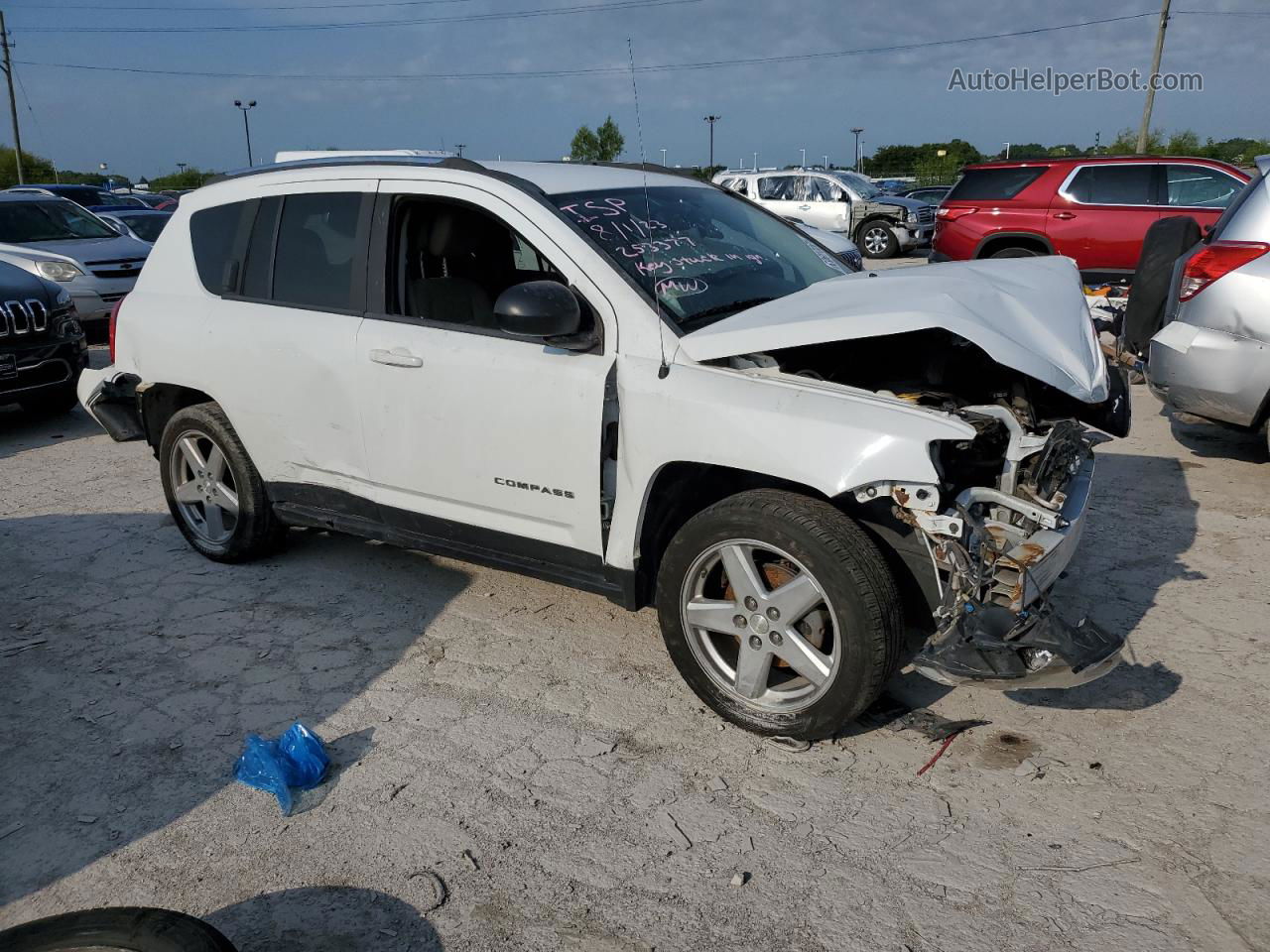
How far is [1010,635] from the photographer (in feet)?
9.88

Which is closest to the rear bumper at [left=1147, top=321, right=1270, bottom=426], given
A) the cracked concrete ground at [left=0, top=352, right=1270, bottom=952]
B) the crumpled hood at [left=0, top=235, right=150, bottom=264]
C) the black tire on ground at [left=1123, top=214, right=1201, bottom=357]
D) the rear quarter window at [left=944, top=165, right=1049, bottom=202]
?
the black tire on ground at [left=1123, top=214, right=1201, bottom=357]

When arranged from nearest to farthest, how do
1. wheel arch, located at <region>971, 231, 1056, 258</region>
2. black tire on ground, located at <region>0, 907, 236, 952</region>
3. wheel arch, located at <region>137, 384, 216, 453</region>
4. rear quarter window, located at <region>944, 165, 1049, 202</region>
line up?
black tire on ground, located at <region>0, 907, 236, 952</region> < wheel arch, located at <region>137, 384, 216, 453</region> < wheel arch, located at <region>971, 231, 1056, 258</region> < rear quarter window, located at <region>944, 165, 1049, 202</region>

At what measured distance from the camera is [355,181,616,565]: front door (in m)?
3.60

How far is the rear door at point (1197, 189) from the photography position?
38.2ft

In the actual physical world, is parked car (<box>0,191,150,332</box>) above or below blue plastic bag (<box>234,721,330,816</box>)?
above

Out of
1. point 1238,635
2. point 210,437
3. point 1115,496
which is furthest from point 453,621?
point 1115,496

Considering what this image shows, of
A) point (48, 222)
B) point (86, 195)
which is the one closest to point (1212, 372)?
point (48, 222)

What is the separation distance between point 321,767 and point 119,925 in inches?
42.2

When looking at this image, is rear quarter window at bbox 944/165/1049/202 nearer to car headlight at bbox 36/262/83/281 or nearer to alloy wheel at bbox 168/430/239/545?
car headlight at bbox 36/262/83/281

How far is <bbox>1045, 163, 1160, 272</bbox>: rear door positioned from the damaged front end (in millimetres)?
10212

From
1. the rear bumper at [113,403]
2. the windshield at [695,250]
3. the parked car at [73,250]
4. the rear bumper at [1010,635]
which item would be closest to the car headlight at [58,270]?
the parked car at [73,250]

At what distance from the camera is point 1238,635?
13.2 ft

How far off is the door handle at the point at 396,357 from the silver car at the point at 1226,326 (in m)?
4.40

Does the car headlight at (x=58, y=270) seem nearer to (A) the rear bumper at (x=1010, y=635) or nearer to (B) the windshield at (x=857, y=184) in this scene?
(A) the rear bumper at (x=1010, y=635)
